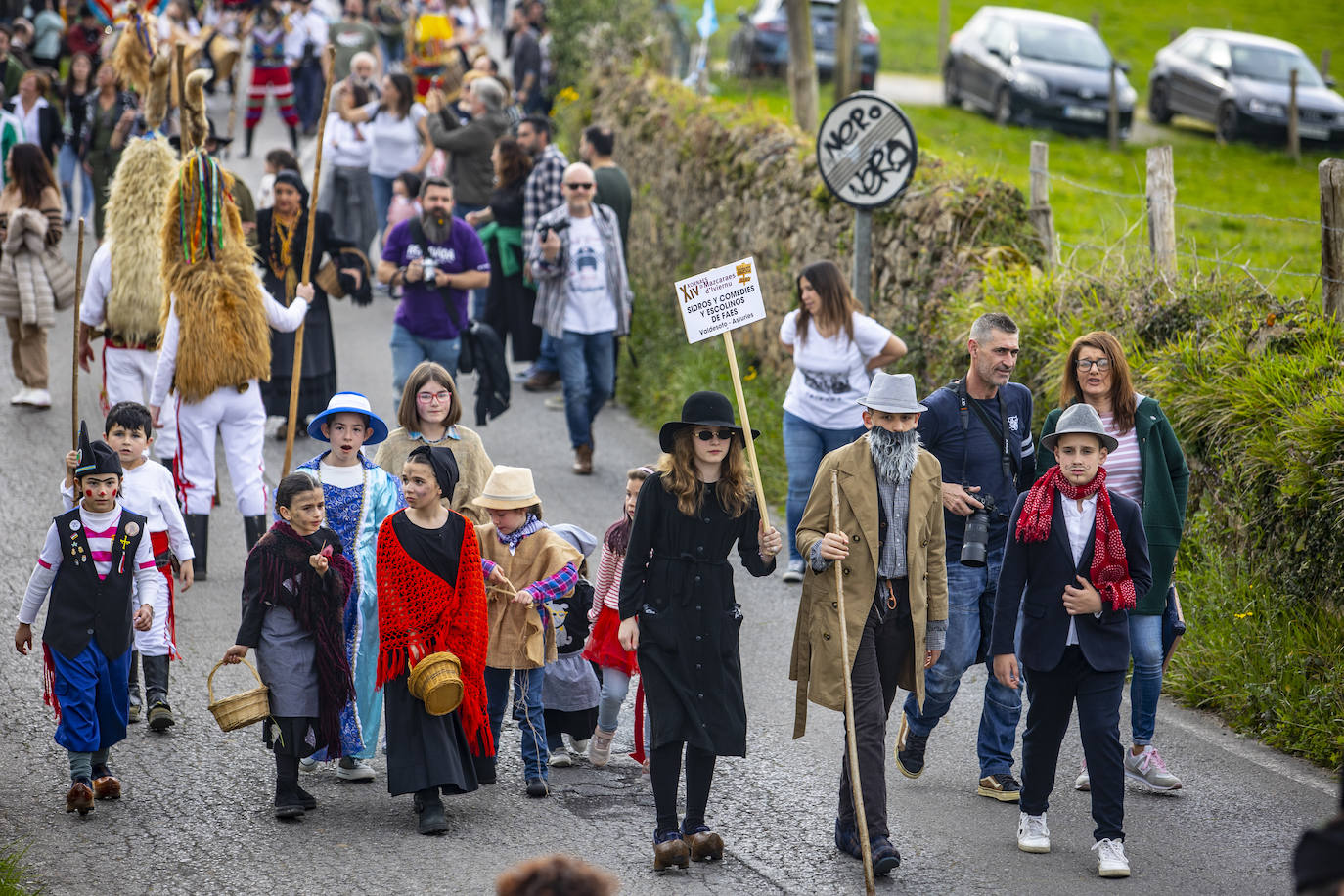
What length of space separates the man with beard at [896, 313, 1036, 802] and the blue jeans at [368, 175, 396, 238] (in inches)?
404

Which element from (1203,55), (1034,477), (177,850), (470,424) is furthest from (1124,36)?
(177,850)

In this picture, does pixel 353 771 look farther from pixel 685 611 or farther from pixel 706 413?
pixel 706 413

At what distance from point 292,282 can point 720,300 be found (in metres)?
4.79

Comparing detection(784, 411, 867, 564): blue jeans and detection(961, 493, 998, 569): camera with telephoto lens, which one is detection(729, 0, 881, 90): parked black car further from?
detection(961, 493, 998, 569): camera with telephoto lens

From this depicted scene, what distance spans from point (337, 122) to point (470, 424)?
464 centimetres

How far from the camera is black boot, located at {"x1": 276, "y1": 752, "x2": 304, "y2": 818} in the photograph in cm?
614

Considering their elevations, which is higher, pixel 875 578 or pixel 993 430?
pixel 993 430

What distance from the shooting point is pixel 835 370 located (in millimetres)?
8914

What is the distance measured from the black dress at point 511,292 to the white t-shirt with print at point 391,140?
2.75 m

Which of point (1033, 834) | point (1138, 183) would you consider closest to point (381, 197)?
point (1138, 183)

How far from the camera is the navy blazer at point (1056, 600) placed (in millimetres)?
5848

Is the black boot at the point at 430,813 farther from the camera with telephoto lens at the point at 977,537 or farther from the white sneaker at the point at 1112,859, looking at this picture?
the white sneaker at the point at 1112,859

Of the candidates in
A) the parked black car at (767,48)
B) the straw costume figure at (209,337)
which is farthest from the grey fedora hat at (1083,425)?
the parked black car at (767,48)

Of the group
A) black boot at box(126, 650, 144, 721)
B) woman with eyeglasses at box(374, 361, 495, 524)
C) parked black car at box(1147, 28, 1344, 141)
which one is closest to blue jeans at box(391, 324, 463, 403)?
woman with eyeglasses at box(374, 361, 495, 524)
